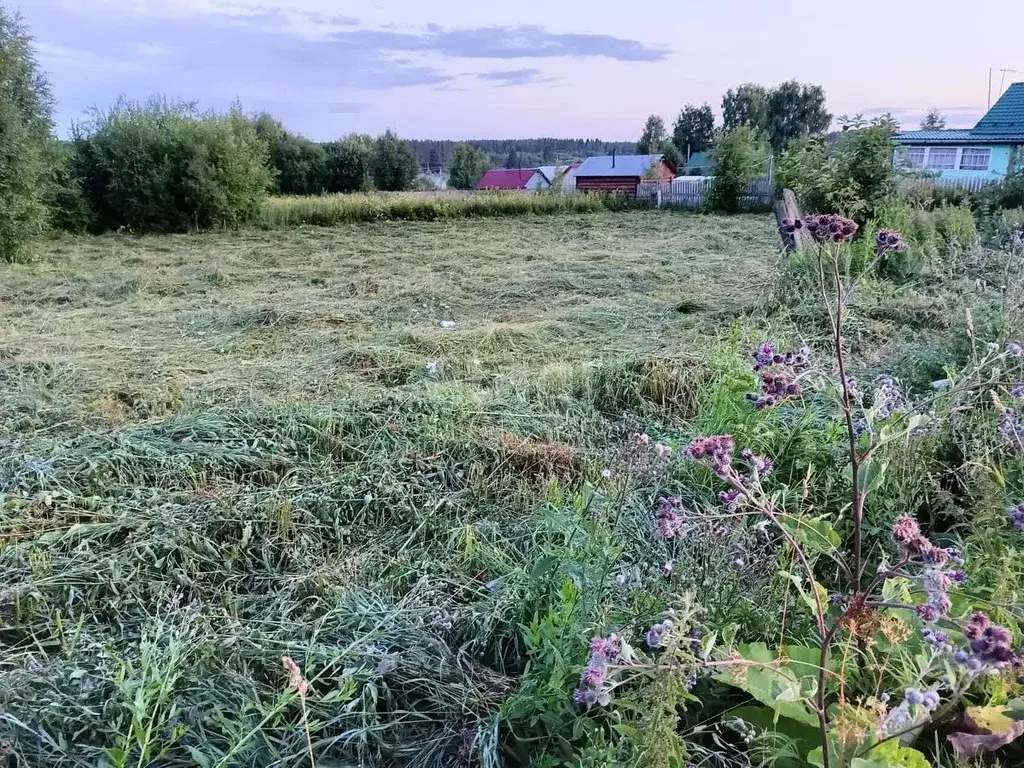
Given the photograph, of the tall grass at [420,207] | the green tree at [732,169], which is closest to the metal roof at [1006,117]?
the green tree at [732,169]

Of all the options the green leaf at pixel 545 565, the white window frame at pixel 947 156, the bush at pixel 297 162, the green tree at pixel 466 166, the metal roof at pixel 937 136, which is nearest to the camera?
the green leaf at pixel 545 565

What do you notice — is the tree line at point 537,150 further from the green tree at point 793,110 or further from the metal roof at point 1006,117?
the metal roof at point 1006,117

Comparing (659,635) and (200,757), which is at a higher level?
(659,635)

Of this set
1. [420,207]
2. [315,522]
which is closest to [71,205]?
[420,207]

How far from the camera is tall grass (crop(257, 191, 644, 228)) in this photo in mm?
15672

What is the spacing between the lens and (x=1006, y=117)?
22.1 meters

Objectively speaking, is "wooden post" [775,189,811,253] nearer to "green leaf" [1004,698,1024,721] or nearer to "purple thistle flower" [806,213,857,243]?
"purple thistle flower" [806,213,857,243]

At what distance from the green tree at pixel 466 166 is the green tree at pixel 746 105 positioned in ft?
55.6

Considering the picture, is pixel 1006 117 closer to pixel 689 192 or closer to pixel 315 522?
pixel 689 192

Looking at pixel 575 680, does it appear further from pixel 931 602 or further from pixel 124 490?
pixel 124 490

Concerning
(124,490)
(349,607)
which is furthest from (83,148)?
(349,607)

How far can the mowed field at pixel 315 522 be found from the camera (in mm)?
1544

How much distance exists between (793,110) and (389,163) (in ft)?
103

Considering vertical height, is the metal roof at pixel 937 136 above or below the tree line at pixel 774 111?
below
